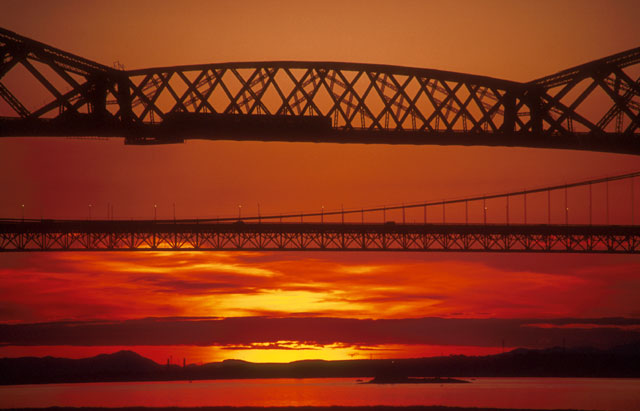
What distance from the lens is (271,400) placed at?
314 feet

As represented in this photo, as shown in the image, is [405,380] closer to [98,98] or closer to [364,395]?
[364,395]

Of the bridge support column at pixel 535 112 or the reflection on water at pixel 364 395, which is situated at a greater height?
the bridge support column at pixel 535 112

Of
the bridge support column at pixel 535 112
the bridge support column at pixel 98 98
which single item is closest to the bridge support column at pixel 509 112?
the bridge support column at pixel 535 112

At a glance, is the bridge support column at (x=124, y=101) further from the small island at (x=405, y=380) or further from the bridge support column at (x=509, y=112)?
the small island at (x=405, y=380)

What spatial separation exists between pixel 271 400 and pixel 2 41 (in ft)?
163

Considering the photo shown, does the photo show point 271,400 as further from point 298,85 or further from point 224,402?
point 298,85

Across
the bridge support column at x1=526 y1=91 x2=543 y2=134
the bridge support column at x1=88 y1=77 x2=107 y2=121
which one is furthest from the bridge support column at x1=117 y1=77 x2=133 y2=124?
the bridge support column at x1=526 y1=91 x2=543 y2=134

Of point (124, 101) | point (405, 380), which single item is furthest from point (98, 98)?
point (405, 380)

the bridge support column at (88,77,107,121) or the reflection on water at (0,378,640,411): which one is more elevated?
the bridge support column at (88,77,107,121)

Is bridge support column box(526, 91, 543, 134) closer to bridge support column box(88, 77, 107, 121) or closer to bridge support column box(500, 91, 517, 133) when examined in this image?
bridge support column box(500, 91, 517, 133)

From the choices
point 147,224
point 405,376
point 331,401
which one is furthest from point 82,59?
point 405,376

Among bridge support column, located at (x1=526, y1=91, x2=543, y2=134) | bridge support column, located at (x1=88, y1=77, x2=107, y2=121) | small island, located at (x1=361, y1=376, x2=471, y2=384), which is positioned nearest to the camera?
bridge support column, located at (x1=88, y1=77, x2=107, y2=121)

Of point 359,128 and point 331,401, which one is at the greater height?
point 359,128

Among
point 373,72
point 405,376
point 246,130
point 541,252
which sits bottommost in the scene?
point 405,376
